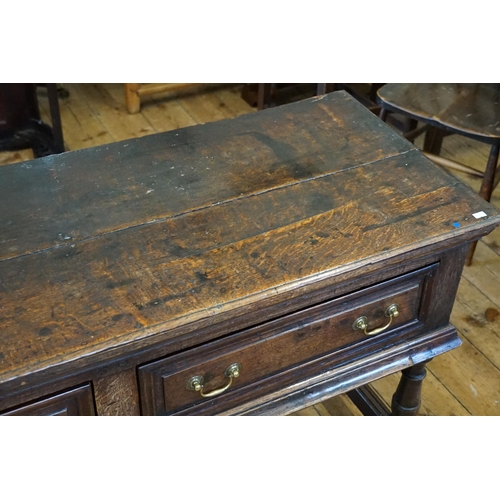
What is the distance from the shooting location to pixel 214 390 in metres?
1.33

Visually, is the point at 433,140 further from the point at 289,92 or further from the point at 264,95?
the point at 289,92

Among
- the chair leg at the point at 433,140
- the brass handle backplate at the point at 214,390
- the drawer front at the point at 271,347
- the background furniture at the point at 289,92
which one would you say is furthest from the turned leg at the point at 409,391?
the background furniture at the point at 289,92

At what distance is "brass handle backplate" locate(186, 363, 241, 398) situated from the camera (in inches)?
50.7

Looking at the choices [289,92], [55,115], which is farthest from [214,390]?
[289,92]

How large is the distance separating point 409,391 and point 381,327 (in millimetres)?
293

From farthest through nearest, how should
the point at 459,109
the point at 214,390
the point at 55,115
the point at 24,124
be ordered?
the point at 24,124 → the point at 55,115 → the point at 459,109 → the point at 214,390

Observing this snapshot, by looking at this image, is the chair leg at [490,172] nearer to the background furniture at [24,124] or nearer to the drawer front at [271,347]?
the drawer front at [271,347]

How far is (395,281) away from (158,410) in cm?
49

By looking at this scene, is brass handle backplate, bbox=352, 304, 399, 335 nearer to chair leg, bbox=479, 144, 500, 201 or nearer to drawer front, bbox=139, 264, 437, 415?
drawer front, bbox=139, 264, 437, 415

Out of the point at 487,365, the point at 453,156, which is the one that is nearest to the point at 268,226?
the point at 487,365

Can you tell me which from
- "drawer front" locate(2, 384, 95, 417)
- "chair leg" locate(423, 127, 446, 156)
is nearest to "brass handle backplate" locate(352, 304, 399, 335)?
"drawer front" locate(2, 384, 95, 417)

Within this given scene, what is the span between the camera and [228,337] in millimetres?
1268

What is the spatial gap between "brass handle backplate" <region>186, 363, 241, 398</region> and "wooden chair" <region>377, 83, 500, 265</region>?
1.11 m

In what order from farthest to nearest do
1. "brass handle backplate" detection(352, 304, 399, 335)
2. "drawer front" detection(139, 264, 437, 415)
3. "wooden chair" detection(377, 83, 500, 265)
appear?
"wooden chair" detection(377, 83, 500, 265) < "brass handle backplate" detection(352, 304, 399, 335) < "drawer front" detection(139, 264, 437, 415)
